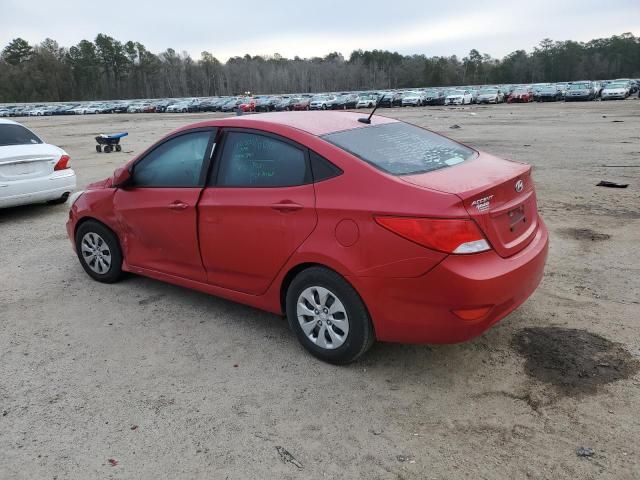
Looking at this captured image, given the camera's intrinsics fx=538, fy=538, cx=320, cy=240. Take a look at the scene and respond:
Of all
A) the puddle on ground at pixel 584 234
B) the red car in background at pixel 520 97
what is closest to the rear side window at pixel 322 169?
the puddle on ground at pixel 584 234

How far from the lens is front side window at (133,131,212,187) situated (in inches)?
169

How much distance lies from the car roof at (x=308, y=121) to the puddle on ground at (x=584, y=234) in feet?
A: 10.4

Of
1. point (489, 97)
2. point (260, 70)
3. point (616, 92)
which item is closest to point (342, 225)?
point (616, 92)

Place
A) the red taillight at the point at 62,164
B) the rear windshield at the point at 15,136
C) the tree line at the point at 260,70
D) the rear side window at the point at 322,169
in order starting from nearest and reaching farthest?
the rear side window at the point at 322,169
the rear windshield at the point at 15,136
the red taillight at the point at 62,164
the tree line at the point at 260,70

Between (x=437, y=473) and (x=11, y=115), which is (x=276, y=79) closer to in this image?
(x=11, y=115)

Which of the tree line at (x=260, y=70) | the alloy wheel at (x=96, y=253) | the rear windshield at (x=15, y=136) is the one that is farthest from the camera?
the tree line at (x=260, y=70)

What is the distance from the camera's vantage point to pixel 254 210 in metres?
3.78

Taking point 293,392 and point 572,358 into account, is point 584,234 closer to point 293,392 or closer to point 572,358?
point 572,358

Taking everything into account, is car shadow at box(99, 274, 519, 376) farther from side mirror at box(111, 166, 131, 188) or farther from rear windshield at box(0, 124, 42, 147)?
rear windshield at box(0, 124, 42, 147)

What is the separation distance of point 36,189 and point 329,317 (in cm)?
647

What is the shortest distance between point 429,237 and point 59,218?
23.4ft

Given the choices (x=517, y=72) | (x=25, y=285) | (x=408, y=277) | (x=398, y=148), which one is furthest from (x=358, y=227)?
(x=517, y=72)

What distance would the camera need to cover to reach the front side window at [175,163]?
4289 millimetres

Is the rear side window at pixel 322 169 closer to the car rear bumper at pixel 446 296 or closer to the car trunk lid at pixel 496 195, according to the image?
the car trunk lid at pixel 496 195
